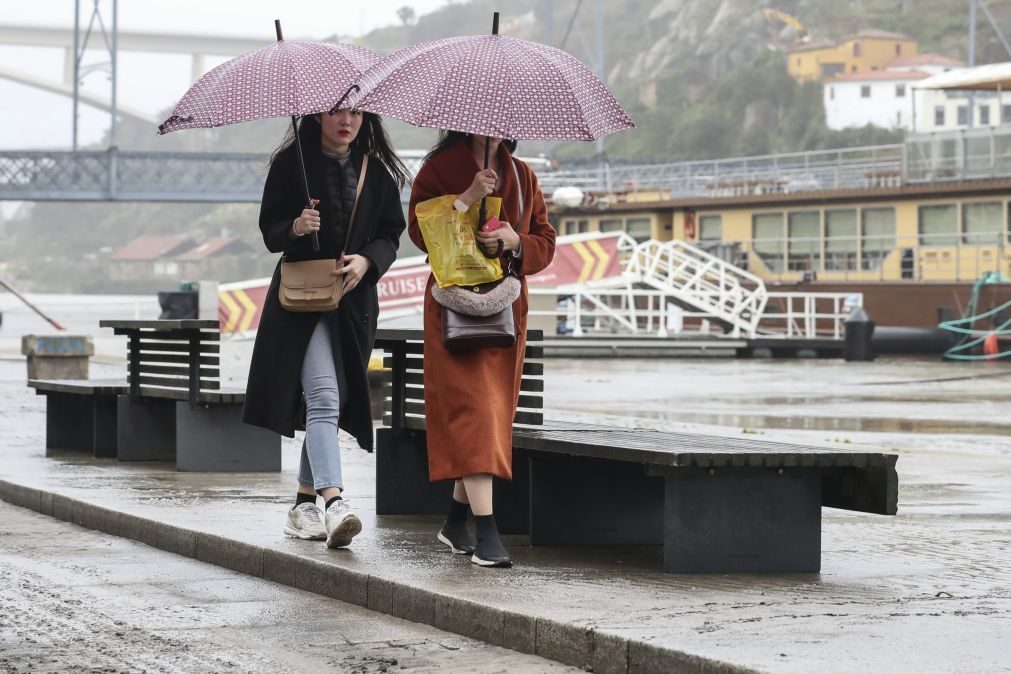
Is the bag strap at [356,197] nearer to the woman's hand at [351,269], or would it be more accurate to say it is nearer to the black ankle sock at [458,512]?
the woman's hand at [351,269]

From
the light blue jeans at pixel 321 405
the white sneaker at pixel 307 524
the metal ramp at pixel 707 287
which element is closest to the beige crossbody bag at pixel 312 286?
the light blue jeans at pixel 321 405

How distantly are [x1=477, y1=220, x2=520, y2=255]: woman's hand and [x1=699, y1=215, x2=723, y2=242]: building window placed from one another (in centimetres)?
3695

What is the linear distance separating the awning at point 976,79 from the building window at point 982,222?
9.55 ft

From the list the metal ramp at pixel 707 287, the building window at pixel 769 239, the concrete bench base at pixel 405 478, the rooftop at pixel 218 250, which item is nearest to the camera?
the concrete bench base at pixel 405 478

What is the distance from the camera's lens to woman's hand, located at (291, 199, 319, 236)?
7234 mm

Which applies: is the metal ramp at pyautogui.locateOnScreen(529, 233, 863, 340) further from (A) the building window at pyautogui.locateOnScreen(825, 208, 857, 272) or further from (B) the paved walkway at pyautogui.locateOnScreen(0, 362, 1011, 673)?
(B) the paved walkway at pyautogui.locateOnScreen(0, 362, 1011, 673)

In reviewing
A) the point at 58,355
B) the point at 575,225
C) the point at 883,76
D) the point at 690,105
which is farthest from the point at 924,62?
the point at 58,355

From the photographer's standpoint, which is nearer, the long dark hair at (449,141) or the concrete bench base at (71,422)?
the long dark hair at (449,141)

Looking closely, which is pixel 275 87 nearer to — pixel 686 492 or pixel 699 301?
pixel 686 492

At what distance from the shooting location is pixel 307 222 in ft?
23.7

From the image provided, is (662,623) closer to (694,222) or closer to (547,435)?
(547,435)

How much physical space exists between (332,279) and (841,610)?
2.66 metres

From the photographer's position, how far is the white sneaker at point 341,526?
23.4 ft

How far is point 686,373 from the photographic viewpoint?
89.4ft
